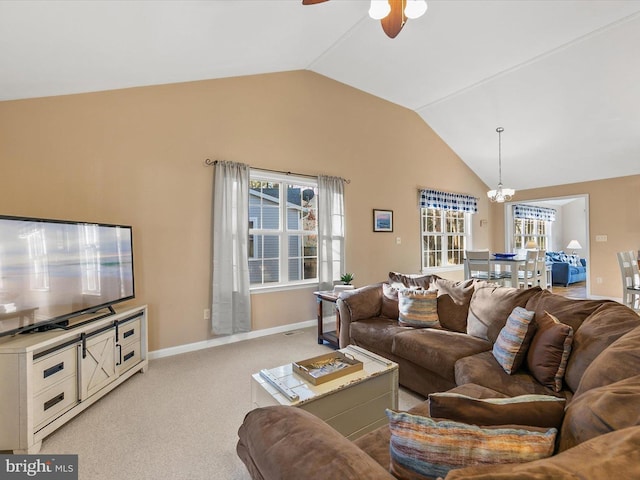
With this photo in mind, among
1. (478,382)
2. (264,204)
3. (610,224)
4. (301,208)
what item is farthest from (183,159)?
(610,224)

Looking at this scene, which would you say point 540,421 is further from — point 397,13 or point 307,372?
point 397,13

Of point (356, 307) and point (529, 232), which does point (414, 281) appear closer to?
point (356, 307)

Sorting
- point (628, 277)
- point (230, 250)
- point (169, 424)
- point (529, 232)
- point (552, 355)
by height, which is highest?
point (529, 232)

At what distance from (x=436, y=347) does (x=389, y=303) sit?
35.0 inches

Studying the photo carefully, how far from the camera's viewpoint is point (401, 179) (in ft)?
17.9

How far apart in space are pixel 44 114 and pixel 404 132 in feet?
16.2

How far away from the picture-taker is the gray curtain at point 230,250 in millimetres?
3527

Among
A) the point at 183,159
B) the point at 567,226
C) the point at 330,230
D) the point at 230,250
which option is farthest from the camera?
the point at 567,226

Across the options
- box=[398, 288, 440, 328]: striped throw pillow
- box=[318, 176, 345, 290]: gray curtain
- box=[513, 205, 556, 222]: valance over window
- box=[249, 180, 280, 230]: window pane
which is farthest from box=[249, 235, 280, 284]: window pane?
box=[513, 205, 556, 222]: valance over window

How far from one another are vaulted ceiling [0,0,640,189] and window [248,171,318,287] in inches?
56.6

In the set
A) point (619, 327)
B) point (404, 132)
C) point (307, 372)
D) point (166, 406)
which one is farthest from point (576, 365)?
point (404, 132)

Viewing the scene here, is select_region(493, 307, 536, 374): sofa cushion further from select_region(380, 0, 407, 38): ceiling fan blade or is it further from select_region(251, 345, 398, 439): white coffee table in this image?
select_region(380, 0, 407, 38): ceiling fan blade

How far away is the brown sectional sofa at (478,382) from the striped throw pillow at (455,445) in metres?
0.07

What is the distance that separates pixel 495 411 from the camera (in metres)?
0.88
